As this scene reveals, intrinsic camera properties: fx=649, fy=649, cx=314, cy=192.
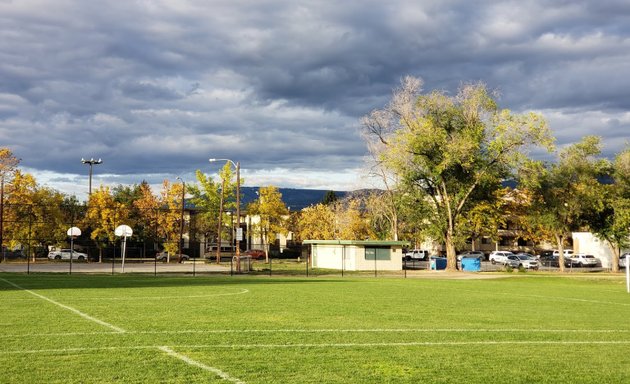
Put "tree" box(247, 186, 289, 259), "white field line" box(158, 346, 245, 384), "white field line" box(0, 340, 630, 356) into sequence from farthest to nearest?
"tree" box(247, 186, 289, 259) < "white field line" box(0, 340, 630, 356) < "white field line" box(158, 346, 245, 384)

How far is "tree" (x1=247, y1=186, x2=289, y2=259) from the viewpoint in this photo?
269 ft

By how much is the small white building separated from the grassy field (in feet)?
121

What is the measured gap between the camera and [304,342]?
1164 centimetres

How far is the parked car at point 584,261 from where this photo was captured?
75688mm

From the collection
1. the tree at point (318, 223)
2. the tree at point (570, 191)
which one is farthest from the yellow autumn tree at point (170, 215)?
the tree at point (570, 191)

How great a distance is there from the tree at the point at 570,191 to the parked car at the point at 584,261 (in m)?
9.46

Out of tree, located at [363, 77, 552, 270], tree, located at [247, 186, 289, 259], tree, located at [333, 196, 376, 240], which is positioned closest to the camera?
tree, located at [363, 77, 552, 270]

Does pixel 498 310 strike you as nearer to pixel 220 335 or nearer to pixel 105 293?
pixel 220 335

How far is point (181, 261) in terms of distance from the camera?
230 ft

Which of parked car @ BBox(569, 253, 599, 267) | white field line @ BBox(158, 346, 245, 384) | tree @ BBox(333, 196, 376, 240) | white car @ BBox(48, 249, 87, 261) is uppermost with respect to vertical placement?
tree @ BBox(333, 196, 376, 240)

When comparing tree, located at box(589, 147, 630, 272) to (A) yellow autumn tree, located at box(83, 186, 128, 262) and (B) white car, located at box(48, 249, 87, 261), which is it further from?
(B) white car, located at box(48, 249, 87, 261)

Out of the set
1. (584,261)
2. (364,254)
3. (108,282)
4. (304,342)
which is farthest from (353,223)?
(304,342)

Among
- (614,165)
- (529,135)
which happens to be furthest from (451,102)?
(614,165)

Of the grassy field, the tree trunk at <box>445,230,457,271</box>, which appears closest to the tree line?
the tree trunk at <box>445,230,457,271</box>
